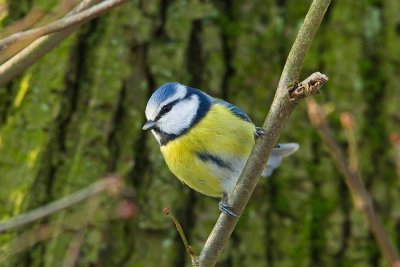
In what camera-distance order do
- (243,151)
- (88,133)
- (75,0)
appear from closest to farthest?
(75,0) → (243,151) → (88,133)

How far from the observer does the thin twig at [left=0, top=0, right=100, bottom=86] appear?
1285 millimetres

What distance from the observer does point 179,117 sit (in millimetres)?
2287

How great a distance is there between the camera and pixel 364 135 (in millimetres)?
2643

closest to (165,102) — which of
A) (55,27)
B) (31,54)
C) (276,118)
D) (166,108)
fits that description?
(166,108)

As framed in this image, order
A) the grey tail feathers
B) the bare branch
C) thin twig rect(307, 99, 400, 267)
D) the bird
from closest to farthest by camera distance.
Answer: thin twig rect(307, 99, 400, 267), the bare branch, the bird, the grey tail feathers

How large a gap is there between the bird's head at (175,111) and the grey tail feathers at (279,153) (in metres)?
0.31

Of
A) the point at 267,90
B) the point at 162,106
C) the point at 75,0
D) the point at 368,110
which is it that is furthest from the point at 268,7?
the point at 75,0

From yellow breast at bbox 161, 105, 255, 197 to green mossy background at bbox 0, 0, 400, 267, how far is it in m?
0.35

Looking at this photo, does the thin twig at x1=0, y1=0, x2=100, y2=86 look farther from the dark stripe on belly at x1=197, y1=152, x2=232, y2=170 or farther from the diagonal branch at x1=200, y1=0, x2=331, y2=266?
the dark stripe on belly at x1=197, y1=152, x2=232, y2=170

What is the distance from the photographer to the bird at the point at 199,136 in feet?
7.22

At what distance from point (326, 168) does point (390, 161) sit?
0.75 ft

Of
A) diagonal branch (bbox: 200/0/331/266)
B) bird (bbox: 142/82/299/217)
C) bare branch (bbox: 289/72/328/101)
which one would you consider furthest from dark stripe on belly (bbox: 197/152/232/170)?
bare branch (bbox: 289/72/328/101)

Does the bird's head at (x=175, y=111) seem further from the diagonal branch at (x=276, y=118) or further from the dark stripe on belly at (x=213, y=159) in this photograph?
the diagonal branch at (x=276, y=118)

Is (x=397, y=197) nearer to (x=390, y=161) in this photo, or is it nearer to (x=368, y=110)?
(x=390, y=161)
